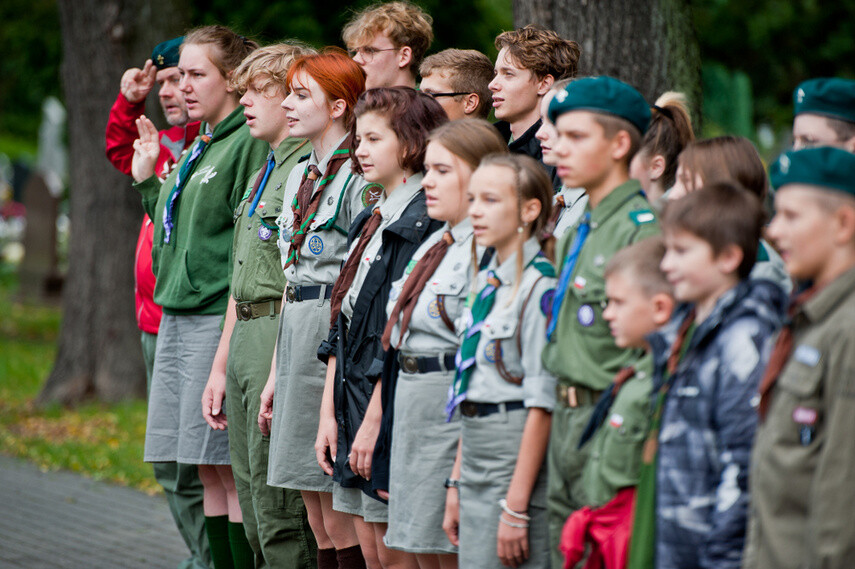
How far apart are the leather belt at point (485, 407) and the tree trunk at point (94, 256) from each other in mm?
7213

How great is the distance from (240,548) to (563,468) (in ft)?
8.15

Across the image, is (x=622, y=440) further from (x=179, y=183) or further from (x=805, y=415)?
(x=179, y=183)

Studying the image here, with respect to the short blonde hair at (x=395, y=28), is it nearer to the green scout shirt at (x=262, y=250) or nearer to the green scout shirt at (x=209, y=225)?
the green scout shirt at (x=262, y=250)

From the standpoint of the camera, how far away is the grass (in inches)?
323

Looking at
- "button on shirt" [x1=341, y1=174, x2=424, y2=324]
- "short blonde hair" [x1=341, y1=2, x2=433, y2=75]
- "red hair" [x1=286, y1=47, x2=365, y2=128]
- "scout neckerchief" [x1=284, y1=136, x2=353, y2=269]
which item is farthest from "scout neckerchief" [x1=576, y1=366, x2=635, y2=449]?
"short blonde hair" [x1=341, y1=2, x2=433, y2=75]

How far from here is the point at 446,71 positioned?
15.0 ft

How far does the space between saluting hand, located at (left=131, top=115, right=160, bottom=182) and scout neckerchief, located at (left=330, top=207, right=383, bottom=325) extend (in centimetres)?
186

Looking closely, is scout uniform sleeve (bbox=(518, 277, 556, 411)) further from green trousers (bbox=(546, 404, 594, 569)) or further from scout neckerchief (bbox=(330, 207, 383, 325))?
scout neckerchief (bbox=(330, 207, 383, 325))

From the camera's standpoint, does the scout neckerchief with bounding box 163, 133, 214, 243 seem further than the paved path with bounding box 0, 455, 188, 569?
No

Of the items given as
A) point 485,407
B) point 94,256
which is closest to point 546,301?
point 485,407

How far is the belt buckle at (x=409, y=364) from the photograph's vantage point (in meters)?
3.62

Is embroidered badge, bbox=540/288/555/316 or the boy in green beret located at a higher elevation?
the boy in green beret

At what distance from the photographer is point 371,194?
4.27 metres

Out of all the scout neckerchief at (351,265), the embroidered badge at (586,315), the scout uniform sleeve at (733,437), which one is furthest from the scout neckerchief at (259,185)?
the scout uniform sleeve at (733,437)
